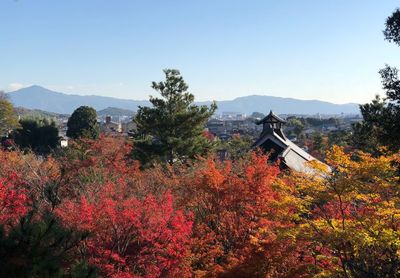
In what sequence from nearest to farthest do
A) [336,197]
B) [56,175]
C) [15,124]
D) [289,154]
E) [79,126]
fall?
[336,197] → [56,175] → [289,154] → [79,126] → [15,124]

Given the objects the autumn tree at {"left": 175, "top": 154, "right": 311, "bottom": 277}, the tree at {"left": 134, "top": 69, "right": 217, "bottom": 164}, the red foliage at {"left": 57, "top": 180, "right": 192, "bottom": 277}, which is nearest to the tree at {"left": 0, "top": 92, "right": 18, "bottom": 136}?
the tree at {"left": 134, "top": 69, "right": 217, "bottom": 164}

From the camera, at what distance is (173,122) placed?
2880 centimetres

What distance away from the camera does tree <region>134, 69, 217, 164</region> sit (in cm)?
2894

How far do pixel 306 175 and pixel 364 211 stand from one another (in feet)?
6.33

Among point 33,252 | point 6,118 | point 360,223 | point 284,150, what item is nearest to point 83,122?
point 6,118

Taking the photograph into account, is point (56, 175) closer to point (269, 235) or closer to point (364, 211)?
point (269, 235)

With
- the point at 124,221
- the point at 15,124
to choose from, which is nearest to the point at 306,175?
the point at 124,221

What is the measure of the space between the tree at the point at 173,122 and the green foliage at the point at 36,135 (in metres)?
26.8

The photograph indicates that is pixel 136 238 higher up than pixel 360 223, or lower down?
lower down

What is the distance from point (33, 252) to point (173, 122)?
23.5 m

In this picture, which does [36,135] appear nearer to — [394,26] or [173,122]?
[173,122]

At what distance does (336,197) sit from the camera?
11141 millimetres

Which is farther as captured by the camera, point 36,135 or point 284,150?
point 36,135

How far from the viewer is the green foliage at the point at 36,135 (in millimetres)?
52000
